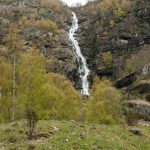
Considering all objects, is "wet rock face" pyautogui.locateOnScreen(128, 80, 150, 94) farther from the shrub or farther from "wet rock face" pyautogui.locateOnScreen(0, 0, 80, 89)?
the shrub

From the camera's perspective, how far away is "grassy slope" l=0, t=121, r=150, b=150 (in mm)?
21406

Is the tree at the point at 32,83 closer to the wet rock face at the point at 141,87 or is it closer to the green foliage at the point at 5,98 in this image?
the green foliage at the point at 5,98

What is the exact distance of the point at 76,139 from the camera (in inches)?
890

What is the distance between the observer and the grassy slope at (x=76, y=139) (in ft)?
70.2

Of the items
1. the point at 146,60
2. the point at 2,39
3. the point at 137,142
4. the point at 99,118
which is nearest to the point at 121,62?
the point at 146,60

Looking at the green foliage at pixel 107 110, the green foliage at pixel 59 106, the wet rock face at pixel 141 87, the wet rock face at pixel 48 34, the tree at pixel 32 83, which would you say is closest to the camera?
the tree at pixel 32 83

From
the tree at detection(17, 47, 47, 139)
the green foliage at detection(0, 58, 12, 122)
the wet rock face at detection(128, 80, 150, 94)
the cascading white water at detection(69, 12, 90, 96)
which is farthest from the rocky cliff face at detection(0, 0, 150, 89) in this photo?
the tree at detection(17, 47, 47, 139)

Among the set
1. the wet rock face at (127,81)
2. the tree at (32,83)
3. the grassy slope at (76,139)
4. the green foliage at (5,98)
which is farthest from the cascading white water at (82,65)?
the grassy slope at (76,139)

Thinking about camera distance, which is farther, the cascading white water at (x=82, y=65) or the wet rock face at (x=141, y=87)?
the cascading white water at (x=82, y=65)

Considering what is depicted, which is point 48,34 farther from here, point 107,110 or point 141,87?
point 107,110

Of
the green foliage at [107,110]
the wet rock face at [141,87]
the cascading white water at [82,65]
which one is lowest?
the green foliage at [107,110]

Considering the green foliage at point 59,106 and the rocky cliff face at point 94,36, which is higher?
the rocky cliff face at point 94,36

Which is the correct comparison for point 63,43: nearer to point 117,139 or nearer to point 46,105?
point 46,105

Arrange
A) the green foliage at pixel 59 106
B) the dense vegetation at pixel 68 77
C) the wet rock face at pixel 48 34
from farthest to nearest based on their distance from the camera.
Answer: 1. the wet rock face at pixel 48 34
2. the green foliage at pixel 59 106
3. the dense vegetation at pixel 68 77
